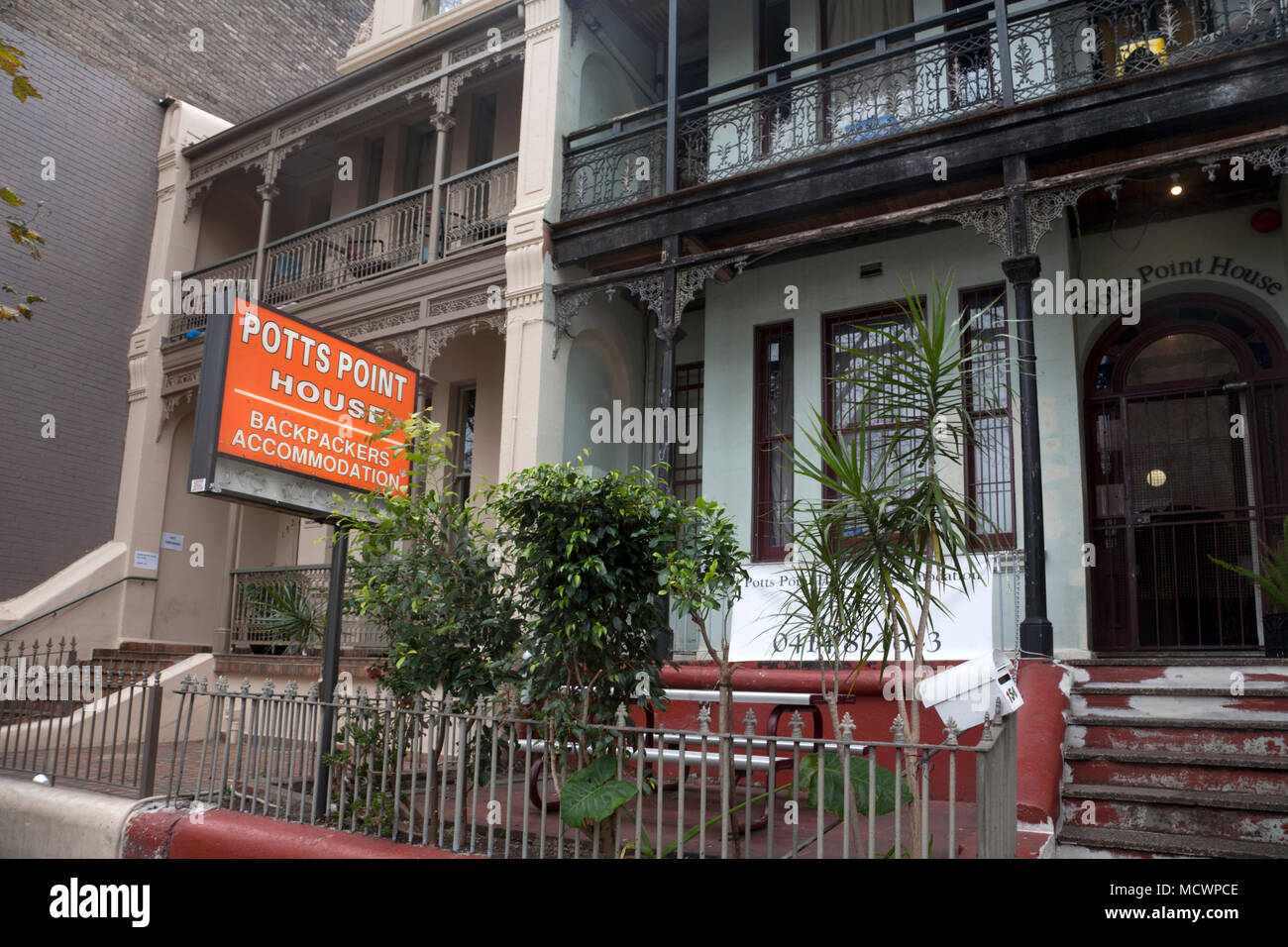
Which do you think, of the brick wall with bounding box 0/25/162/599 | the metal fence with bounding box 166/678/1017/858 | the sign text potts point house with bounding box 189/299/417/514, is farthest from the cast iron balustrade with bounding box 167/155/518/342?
the metal fence with bounding box 166/678/1017/858

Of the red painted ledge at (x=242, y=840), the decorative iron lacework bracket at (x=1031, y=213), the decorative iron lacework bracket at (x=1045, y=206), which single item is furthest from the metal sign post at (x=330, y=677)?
the decorative iron lacework bracket at (x=1045, y=206)

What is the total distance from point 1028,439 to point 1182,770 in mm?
3059

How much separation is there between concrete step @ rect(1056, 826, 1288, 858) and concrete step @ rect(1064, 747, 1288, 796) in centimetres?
55

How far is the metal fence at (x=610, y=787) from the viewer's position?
4117 millimetres

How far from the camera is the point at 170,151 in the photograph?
1612cm

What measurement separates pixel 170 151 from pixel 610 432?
32.0 ft

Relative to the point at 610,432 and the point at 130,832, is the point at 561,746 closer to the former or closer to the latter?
the point at 130,832

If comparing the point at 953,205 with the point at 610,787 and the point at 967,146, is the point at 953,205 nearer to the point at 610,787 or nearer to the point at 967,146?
the point at 967,146

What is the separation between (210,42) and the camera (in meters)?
17.3

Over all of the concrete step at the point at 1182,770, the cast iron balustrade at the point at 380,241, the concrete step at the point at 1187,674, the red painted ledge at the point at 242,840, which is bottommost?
the red painted ledge at the point at 242,840

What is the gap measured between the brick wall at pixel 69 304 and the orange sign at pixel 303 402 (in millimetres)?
9402

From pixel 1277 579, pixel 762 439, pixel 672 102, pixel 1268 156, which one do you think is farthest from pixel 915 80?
pixel 1277 579

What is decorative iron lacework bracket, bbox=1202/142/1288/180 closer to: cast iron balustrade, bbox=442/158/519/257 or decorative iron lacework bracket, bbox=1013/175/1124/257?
decorative iron lacework bracket, bbox=1013/175/1124/257

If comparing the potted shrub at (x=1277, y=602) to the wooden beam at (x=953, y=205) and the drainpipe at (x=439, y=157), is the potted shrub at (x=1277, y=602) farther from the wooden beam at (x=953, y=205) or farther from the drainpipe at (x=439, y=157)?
the drainpipe at (x=439, y=157)
